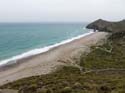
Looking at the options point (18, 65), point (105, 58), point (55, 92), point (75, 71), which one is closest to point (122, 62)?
point (105, 58)

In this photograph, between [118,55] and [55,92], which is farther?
[118,55]

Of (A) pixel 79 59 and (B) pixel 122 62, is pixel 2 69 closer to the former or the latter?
(A) pixel 79 59

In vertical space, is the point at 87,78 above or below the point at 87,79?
below

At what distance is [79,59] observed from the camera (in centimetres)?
5922

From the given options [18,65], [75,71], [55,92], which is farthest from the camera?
[18,65]

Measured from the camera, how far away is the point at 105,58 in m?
59.9

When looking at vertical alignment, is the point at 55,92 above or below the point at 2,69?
above

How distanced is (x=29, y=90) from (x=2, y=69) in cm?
2654

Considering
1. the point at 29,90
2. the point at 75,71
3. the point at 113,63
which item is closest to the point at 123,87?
the point at 29,90

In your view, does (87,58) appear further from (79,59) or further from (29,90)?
(29,90)

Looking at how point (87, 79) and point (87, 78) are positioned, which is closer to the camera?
point (87, 79)

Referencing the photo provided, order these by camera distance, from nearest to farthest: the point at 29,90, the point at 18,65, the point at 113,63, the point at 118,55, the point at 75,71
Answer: the point at 29,90
the point at 75,71
the point at 113,63
the point at 18,65
the point at 118,55

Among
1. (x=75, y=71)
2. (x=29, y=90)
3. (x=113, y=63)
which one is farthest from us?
(x=113, y=63)

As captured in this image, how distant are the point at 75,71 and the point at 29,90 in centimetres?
1825
